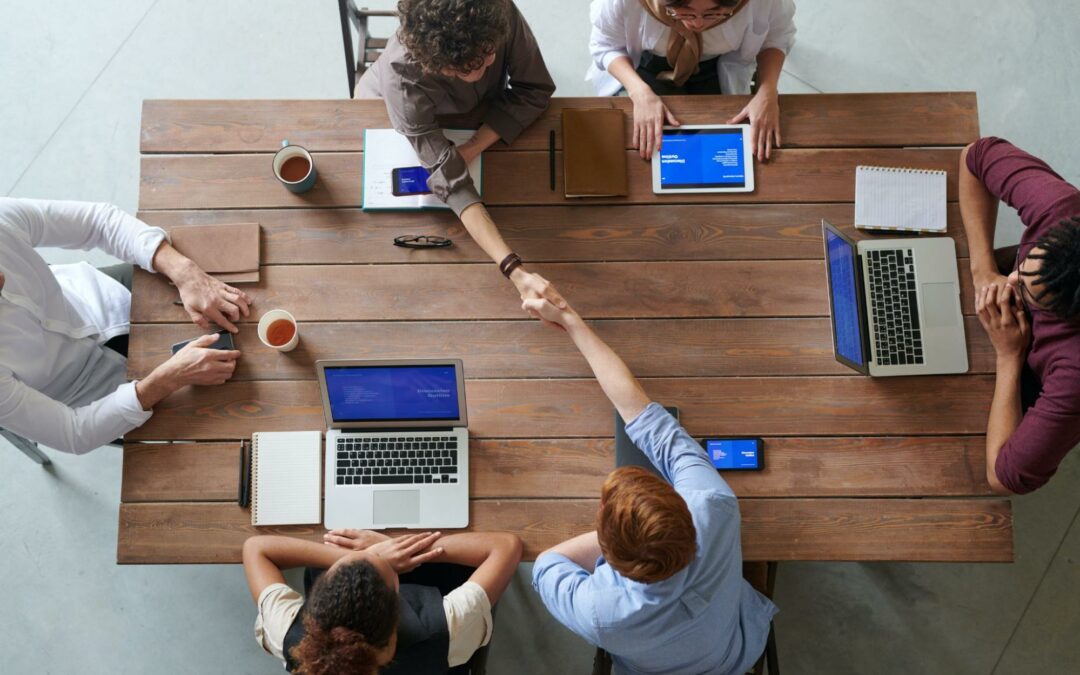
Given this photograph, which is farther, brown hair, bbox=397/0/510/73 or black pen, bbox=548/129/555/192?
black pen, bbox=548/129/555/192

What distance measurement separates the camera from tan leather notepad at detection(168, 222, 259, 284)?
2076 mm

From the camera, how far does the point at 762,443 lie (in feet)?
6.40

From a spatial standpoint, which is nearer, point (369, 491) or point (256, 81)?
point (369, 491)

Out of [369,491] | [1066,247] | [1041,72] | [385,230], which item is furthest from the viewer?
[1041,72]

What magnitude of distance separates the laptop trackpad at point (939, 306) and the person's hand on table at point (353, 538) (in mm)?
1460

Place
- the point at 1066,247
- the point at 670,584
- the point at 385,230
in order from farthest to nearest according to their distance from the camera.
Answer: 1. the point at 385,230
2. the point at 1066,247
3. the point at 670,584

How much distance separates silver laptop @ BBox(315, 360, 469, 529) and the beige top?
174 millimetres

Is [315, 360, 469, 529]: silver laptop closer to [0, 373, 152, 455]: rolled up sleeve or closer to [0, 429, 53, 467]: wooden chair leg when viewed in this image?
[0, 373, 152, 455]: rolled up sleeve

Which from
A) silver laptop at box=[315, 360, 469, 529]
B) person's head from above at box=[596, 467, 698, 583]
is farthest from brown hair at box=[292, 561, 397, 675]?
person's head from above at box=[596, 467, 698, 583]

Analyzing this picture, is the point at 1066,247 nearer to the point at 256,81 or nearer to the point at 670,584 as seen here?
the point at 670,584

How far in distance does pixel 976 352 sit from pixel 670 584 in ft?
3.46

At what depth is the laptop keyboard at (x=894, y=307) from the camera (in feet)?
6.54

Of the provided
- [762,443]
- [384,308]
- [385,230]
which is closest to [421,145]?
[385,230]

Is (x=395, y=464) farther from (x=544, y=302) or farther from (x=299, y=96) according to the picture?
(x=299, y=96)
